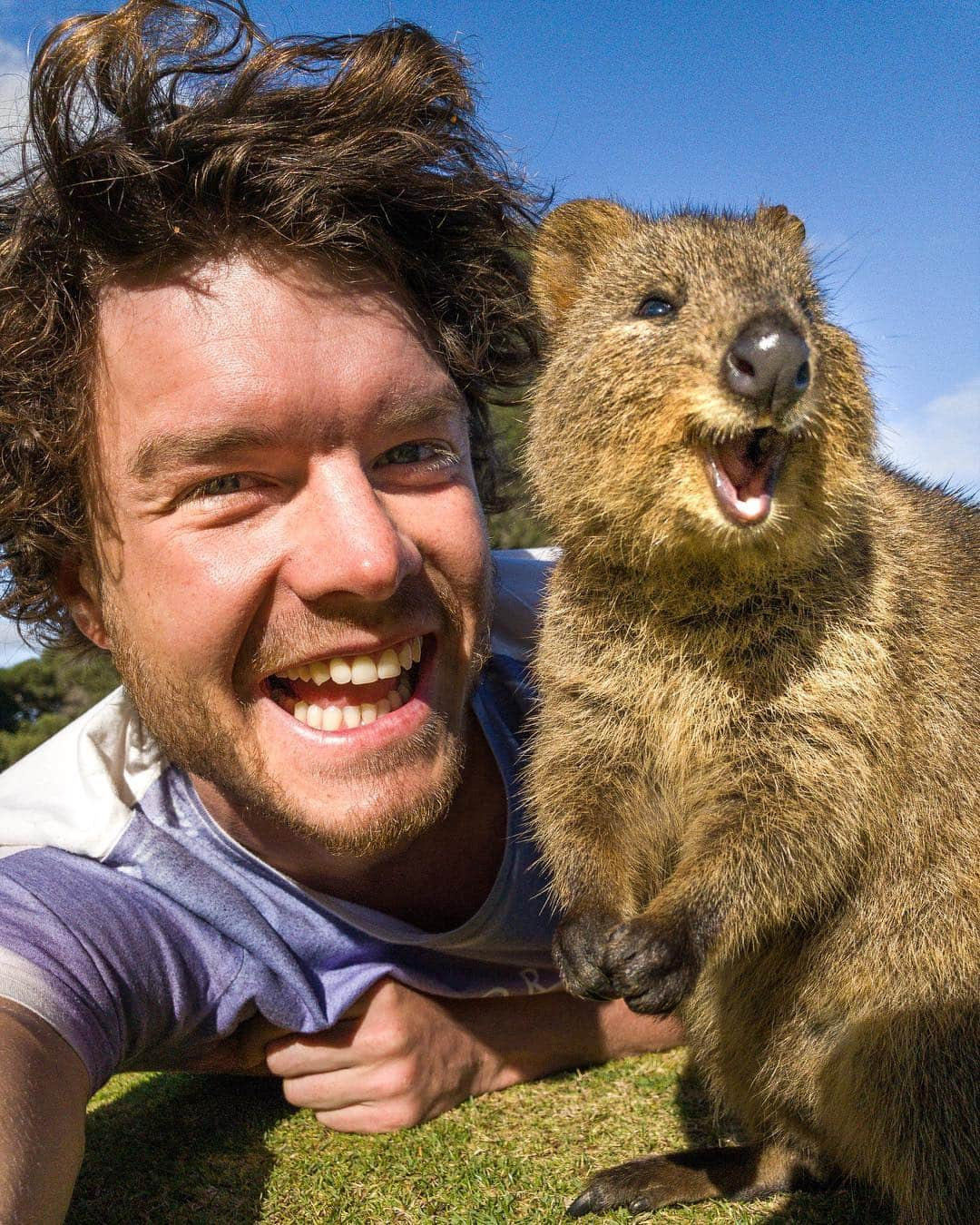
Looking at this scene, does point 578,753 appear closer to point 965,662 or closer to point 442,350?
point 965,662

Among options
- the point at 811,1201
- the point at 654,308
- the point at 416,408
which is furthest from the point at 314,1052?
the point at 654,308

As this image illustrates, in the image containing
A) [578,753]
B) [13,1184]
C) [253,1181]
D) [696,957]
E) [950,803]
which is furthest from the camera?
[253,1181]

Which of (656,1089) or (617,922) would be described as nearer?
(617,922)

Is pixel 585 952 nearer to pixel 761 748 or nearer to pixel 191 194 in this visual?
pixel 761 748

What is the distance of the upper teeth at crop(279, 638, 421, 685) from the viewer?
305 centimetres

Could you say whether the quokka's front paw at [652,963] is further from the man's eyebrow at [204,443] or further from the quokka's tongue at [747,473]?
the man's eyebrow at [204,443]

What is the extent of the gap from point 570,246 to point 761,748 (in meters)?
1.60

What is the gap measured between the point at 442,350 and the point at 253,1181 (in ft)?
8.77

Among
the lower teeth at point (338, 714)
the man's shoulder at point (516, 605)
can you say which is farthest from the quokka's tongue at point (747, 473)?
the man's shoulder at point (516, 605)

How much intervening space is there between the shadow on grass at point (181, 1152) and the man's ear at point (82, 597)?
64.7 inches

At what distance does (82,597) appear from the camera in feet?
12.5

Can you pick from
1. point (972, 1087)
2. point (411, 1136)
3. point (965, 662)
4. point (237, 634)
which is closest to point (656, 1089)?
point (411, 1136)

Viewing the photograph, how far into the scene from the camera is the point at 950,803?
264 centimetres

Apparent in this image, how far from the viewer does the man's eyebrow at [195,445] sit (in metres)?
2.83
